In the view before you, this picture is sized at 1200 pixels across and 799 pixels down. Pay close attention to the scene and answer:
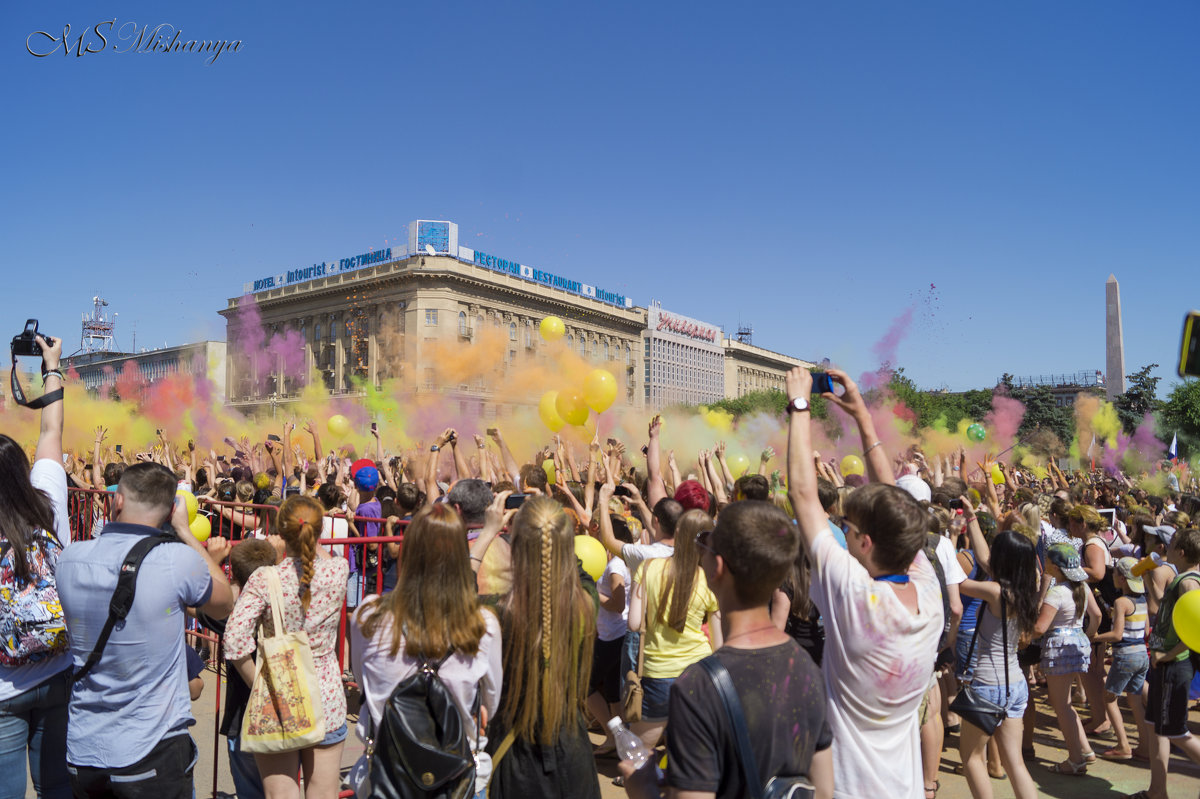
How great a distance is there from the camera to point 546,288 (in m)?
60.8

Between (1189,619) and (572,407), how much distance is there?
858 cm

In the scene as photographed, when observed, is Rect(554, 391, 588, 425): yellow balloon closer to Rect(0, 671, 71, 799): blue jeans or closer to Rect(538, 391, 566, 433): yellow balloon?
Rect(538, 391, 566, 433): yellow balloon

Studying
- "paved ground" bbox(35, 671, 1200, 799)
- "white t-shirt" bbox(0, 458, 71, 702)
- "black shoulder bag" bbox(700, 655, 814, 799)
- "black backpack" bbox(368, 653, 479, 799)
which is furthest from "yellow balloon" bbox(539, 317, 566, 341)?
"black shoulder bag" bbox(700, 655, 814, 799)

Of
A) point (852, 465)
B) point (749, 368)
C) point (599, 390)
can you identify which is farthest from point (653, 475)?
point (749, 368)

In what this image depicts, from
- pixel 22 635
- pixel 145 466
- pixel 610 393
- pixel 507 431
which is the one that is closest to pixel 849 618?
pixel 145 466

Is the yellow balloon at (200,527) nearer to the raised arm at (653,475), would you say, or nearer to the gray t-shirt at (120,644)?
the gray t-shirt at (120,644)

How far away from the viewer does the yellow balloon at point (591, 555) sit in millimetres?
4625

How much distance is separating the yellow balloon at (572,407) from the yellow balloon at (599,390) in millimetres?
302

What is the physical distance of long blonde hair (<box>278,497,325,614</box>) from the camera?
329 centimetres

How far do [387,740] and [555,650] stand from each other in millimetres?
632

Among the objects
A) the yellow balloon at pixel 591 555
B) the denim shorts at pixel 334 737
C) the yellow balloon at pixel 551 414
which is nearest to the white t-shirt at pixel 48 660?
the denim shorts at pixel 334 737

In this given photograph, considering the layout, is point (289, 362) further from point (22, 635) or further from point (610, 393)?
point (22, 635)

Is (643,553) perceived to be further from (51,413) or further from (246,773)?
(51,413)

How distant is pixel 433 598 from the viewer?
274cm
